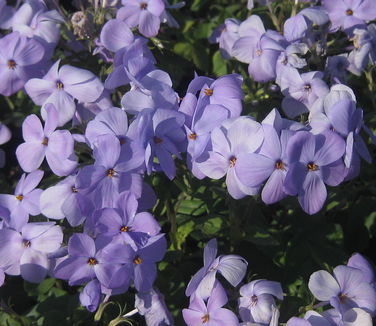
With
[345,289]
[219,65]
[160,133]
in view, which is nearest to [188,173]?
[160,133]

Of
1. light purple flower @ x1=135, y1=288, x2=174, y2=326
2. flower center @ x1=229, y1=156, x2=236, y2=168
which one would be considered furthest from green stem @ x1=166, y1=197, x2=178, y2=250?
flower center @ x1=229, y1=156, x2=236, y2=168

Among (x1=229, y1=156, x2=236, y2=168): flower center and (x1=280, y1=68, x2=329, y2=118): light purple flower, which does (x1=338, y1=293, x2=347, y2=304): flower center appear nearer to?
(x1=229, y1=156, x2=236, y2=168): flower center

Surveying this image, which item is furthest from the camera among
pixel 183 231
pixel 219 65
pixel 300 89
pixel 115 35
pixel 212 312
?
pixel 219 65

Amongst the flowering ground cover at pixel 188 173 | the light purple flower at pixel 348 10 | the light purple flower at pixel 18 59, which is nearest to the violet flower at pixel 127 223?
the flowering ground cover at pixel 188 173

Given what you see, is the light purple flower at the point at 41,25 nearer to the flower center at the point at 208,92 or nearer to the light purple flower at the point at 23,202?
the light purple flower at the point at 23,202

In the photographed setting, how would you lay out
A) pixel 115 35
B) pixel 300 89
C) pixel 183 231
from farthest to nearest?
pixel 183 231, pixel 115 35, pixel 300 89

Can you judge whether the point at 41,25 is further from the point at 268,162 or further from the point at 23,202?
the point at 268,162
